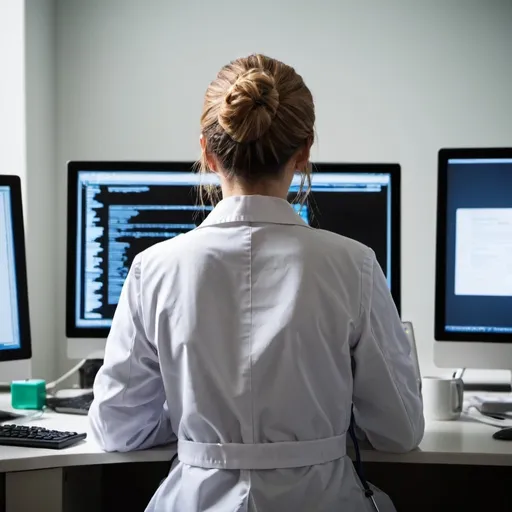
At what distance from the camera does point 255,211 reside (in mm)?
1291

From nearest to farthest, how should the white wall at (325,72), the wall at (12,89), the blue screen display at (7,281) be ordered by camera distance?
the blue screen display at (7,281) < the wall at (12,89) < the white wall at (325,72)

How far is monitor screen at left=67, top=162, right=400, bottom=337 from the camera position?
183 cm

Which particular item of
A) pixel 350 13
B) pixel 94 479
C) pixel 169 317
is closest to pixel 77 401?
pixel 94 479

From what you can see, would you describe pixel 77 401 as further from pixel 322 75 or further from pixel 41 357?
pixel 322 75

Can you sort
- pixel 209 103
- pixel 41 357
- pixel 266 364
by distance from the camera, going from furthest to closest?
pixel 41 357
pixel 209 103
pixel 266 364

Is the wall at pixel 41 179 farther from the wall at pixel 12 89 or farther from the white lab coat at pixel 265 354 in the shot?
the white lab coat at pixel 265 354

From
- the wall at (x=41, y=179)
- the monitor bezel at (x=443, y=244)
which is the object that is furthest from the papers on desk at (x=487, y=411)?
the wall at (x=41, y=179)

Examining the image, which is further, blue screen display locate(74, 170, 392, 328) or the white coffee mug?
blue screen display locate(74, 170, 392, 328)

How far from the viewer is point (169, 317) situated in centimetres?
126

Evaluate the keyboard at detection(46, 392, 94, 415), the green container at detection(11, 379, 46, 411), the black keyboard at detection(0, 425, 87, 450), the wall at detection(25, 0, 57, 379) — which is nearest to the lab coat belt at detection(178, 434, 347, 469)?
the black keyboard at detection(0, 425, 87, 450)

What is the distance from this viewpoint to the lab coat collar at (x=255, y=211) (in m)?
1.29

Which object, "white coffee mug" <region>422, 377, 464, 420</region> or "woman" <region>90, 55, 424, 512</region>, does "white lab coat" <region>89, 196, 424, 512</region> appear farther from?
"white coffee mug" <region>422, 377, 464, 420</region>

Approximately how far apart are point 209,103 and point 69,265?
68 cm

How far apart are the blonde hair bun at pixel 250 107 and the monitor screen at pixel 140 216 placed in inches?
22.3
